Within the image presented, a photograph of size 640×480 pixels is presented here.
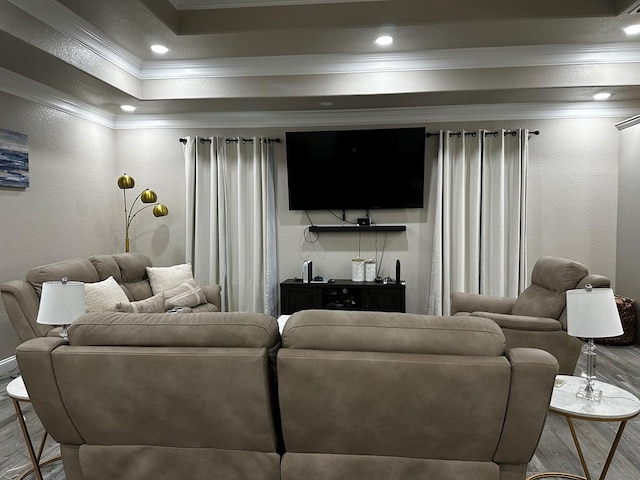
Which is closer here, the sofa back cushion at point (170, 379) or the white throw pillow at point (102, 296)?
the sofa back cushion at point (170, 379)

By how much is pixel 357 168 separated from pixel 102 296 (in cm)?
294

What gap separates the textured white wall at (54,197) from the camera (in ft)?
13.2

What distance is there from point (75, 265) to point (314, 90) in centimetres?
266

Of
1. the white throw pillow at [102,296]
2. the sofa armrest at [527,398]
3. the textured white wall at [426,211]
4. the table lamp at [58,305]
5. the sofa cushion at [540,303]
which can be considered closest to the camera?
the sofa armrest at [527,398]

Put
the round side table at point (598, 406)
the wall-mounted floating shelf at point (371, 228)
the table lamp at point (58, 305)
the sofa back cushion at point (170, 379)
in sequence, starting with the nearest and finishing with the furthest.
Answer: the sofa back cushion at point (170, 379), the round side table at point (598, 406), the table lamp at point (58, 305), the wall-mounted floating shelf at point (371, 228)

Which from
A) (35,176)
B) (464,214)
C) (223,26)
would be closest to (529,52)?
(464,214)

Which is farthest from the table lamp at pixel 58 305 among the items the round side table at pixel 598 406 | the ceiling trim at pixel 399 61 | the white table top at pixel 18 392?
the ceiling trim at pixel 399 61

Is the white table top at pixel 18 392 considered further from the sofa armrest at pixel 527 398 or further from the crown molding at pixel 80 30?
the crown molding at pixel 80 30

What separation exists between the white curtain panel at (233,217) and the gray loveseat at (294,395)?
11.7 feet

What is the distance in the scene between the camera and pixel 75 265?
12.9 ft

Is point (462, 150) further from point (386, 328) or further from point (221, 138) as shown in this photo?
point (386, 328)

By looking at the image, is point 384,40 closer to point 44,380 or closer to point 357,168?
point 357,168

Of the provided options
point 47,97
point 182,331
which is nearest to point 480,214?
point 182,331

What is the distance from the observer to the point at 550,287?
3613 mm
